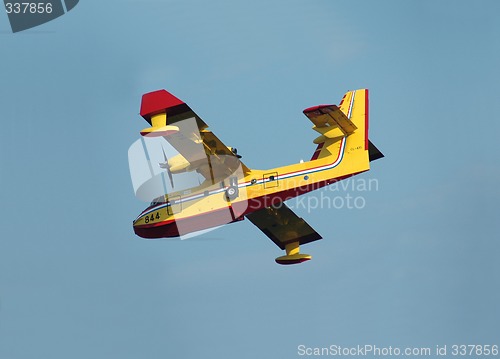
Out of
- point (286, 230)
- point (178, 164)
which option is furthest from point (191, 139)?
point (286, 230)

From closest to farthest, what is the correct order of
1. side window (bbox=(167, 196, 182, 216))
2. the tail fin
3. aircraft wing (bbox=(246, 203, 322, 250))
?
1. the tail fin
2. side window (bbox=(167, 196, 182, 216))
3. aircraft wing (bbox=(246, 203, 322, 250))

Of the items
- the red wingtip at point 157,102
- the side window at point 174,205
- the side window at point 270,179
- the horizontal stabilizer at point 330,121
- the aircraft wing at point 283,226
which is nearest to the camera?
the red wingtip at point 157,102

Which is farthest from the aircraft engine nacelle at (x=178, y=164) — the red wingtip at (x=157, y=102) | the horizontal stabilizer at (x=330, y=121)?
the horizontal stabilizer at (x=330, y=121)

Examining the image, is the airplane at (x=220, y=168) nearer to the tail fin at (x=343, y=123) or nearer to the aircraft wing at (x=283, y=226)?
the tail fin at (x=343, y=123)

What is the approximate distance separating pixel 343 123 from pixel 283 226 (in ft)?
23.4

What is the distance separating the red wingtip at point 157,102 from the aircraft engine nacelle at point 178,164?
298cm

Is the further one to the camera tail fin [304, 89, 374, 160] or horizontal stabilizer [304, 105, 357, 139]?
tail fin [304, 89, 374, 160]

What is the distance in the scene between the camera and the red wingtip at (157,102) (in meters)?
47.3

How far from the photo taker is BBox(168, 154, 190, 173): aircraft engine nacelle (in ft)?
164

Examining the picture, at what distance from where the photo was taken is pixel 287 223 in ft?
178

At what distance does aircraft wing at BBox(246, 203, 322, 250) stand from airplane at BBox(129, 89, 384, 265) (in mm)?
2765

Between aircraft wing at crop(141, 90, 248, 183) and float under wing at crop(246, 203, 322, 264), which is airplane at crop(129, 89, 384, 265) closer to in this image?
aircraft wing at crop(141, 90, 248, 183)

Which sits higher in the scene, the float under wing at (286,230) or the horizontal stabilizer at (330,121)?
the horizontal stabilizer at (330,121)

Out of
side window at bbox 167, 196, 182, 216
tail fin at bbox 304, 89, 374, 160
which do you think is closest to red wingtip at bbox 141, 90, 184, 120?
side window at bbox 167, 196, 182, 216
